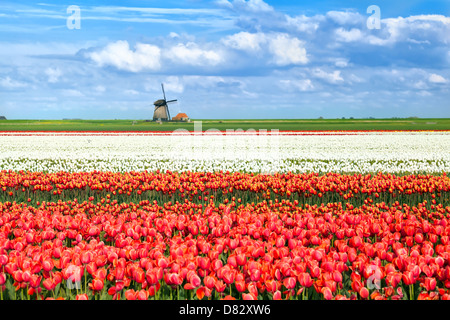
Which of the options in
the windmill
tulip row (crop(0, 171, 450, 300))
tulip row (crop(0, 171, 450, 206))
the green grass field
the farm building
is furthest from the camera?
the farm building

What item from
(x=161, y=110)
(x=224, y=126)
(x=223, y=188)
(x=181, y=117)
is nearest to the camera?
(x=223, y=188)

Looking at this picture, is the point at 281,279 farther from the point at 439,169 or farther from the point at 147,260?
the point at 439,169

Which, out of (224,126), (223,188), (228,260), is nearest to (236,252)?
(228,260)

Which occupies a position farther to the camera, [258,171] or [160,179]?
[258,171]

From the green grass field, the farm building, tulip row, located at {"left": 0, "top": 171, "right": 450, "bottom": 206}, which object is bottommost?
tulip row, located at {"left": 0, "top": 171, "right": 450, "bottom": 206}

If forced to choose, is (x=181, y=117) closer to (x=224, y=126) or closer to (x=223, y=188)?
(x=224, y=126)

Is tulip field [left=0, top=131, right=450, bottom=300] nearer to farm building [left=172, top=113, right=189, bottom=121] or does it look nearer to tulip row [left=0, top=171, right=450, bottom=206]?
tulip row [left=0, top=171, right=450, bottom=206]

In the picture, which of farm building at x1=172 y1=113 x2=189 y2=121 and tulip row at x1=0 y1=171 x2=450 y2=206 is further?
farm building at x1=172 y1=113 x2=189 y2=121

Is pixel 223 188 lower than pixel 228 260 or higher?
lower

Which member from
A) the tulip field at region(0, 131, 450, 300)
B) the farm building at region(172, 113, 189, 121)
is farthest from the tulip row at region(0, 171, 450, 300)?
the farm building at region(172, 113, 189, 121)
